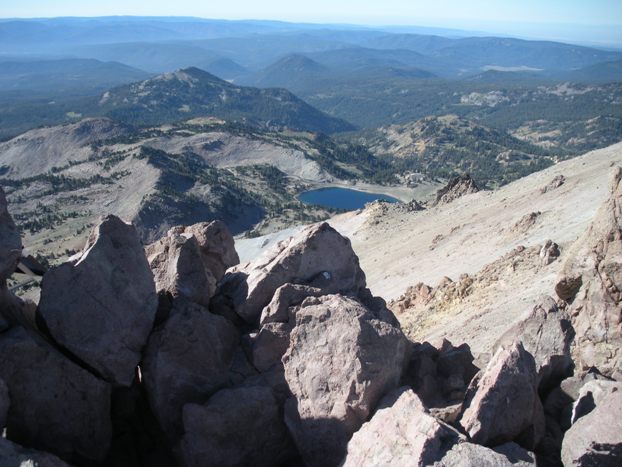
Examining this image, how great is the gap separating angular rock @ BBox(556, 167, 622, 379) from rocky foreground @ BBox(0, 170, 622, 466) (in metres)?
0.05

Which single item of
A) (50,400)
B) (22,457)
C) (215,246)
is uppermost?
(215,246)

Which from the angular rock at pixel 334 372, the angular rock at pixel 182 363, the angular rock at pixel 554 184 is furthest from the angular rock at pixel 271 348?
the angular rock at pixel 554 184

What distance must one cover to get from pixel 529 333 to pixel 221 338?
896 cm

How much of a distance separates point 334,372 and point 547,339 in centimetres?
650

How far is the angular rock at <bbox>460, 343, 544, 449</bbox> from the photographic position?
36.6 ft

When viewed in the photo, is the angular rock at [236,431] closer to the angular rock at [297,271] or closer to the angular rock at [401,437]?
the angular rock at [401,437]

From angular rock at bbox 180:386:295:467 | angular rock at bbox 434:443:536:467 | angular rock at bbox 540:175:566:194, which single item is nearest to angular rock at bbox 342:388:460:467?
angular rock at bbox 434:443:536:467

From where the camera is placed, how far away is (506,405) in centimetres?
1143

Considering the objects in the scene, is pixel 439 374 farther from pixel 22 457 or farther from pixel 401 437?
pixel 22 457

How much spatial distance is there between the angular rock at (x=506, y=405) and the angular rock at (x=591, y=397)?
0.82 meters

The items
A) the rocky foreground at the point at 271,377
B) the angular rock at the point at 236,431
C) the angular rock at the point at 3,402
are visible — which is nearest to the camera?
the angular rock at the point at 3,402

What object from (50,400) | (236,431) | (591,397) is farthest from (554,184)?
(50,400)

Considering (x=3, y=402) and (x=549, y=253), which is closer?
(x=3, y=402)

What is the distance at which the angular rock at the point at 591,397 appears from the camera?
1198 centimetres
